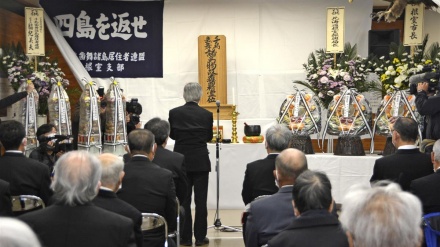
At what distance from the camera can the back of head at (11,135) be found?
172 inches

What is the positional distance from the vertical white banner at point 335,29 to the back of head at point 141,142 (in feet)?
13.7

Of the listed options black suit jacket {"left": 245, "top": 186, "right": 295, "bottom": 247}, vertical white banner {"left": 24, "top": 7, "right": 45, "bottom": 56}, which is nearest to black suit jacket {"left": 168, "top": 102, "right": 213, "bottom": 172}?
vertical white banner {"left": 24, "top": 7, "right": 45, "bottom": 56}

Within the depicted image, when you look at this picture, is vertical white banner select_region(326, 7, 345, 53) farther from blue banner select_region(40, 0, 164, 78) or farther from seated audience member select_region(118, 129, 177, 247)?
seated audience member select_region(118, 129, 177, 247)

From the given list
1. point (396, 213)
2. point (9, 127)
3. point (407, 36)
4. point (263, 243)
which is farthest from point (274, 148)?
point (407, 36)

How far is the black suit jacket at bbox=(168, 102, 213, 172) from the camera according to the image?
6.27m

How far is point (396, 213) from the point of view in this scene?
2.02 meters

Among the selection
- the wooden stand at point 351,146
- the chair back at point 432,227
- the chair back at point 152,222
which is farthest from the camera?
the wooden stand at point 351,146

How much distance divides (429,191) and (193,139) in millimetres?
2699

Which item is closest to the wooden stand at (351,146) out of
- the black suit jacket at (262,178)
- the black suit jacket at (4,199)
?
the black suit jacket at (262,178)

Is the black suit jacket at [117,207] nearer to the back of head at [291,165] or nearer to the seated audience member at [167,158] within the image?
the back of head at [291,165]

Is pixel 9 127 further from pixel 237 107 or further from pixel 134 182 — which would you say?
pixel 237 107

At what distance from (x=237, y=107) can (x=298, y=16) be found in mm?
1316

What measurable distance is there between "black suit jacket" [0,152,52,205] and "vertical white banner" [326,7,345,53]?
4.48 meters

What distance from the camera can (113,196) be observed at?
3205mm
